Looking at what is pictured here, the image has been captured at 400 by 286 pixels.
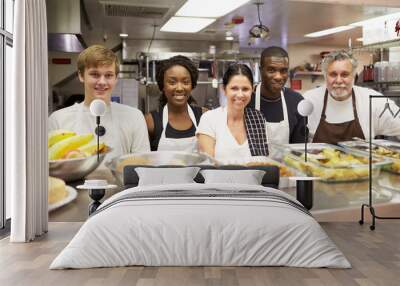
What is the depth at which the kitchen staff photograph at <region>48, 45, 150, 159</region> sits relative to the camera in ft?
20.2

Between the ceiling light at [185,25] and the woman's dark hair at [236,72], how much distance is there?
561 millimetres

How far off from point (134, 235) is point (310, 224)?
4.37 feet

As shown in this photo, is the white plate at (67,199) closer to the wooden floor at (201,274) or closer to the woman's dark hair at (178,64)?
the wooden floor at (201,274)

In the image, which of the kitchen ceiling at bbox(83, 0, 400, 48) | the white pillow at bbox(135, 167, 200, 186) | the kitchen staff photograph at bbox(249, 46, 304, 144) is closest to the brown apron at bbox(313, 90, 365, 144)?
the kitchen staff photograph at bbox(249, 46, 304, 144)

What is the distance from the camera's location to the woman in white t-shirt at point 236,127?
6.24m

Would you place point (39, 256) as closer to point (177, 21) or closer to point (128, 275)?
point (128, 275)

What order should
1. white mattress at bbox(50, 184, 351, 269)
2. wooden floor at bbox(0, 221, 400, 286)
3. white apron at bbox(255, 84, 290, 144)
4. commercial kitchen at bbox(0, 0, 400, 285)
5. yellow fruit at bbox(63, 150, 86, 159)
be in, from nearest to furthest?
wooden floor at bbox(0, 221, 400, 286) < white mattress at bbox(50, 184, 351, 269) < commercial kitchen at bbox(0, 0, 400, 285) < yellow fruit at bbox(63, 150, 86, 159) < white apron at bbox(255, 84, 290, 144)

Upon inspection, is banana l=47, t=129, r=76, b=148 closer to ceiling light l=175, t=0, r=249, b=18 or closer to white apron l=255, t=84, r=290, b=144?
ceiling light l=175, t=0, r=249, b=18

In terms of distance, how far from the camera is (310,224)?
4.41m

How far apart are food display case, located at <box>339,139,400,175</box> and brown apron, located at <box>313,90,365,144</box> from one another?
3.0 inches

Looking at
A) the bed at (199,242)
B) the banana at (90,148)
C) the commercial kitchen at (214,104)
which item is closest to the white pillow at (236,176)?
the commercial kitchen at (214,104)

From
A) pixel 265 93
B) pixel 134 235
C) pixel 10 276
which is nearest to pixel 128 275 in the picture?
pixel 134 235

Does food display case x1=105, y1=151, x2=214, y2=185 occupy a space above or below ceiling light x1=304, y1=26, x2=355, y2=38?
below

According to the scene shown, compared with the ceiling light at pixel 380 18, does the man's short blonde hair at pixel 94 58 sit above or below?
below
